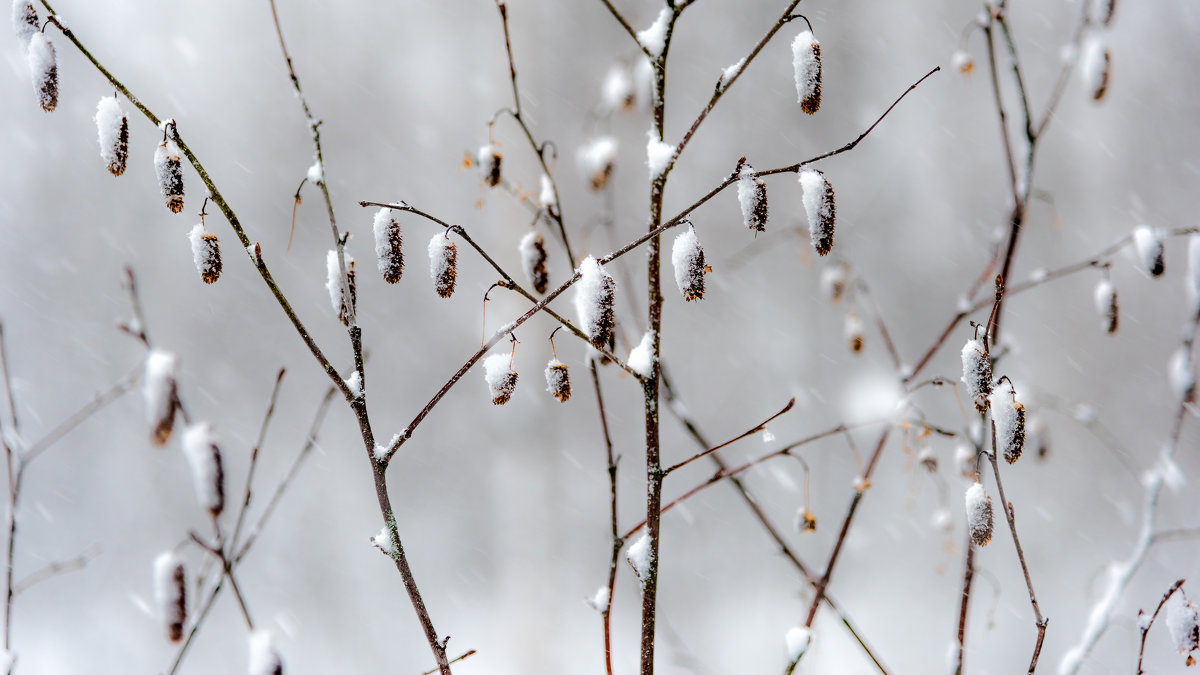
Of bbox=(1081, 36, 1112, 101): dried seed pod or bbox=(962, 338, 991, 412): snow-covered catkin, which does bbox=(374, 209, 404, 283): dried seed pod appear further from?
bbox=(1081, 36, 1112, 101): dried seed pod

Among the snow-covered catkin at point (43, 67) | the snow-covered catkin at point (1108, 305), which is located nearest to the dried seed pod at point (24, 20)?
the snow-covered catkin at point (43, 67)

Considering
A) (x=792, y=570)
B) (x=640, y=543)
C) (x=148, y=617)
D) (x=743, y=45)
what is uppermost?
(x=743, y=45)

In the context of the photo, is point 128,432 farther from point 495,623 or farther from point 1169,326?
point 1169,326

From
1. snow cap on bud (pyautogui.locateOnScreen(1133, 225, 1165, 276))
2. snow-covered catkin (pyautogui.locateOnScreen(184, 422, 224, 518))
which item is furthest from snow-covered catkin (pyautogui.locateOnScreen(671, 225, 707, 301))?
snow cap on bud (pyautogui.locateOnScreen(1133, 225, 1165, 276))

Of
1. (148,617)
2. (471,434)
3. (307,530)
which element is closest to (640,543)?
(471,434)

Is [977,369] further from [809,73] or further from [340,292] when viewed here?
[340,292]

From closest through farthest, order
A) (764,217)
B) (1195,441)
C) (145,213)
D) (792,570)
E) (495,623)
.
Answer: (764,217), (1195,441), (145,213), (792,570), (495,623)
